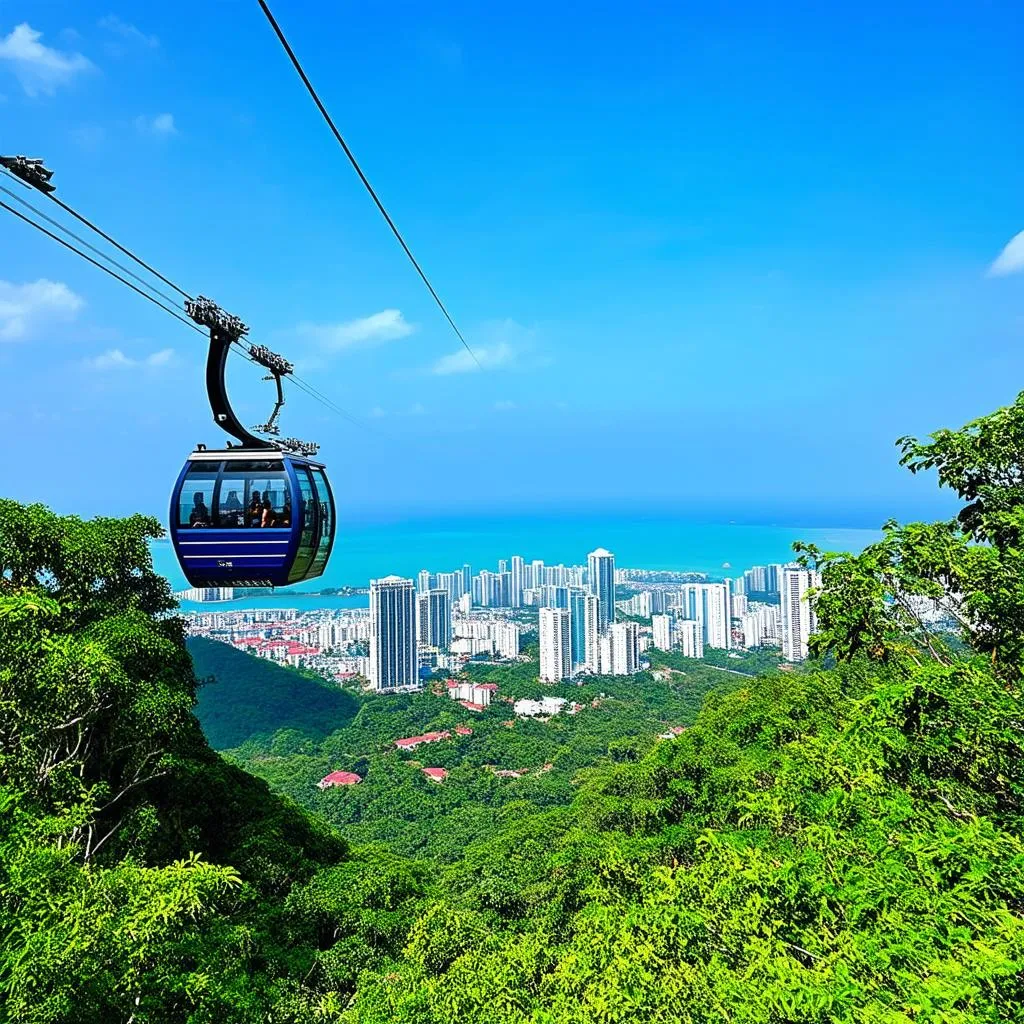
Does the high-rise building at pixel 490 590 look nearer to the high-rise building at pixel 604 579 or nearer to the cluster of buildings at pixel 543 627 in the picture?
the cluster of buildings at pixel 543 627

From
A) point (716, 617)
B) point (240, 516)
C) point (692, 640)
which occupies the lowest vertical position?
point (692, 640)

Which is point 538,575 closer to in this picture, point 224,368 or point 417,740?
point 417,740

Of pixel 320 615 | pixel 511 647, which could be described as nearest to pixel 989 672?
pixel 511 647

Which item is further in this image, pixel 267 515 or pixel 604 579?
pixel 604 579

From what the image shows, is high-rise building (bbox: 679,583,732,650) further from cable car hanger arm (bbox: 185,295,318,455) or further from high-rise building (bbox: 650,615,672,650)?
cable car hanger arm (bbox: 185,295,318,455)

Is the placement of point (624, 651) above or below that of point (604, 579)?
below

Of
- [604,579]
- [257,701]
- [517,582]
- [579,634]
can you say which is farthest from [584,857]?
[517,582]

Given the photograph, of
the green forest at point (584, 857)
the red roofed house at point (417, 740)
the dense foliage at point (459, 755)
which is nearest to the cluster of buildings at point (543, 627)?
the dense foliage at point (459, 755)
